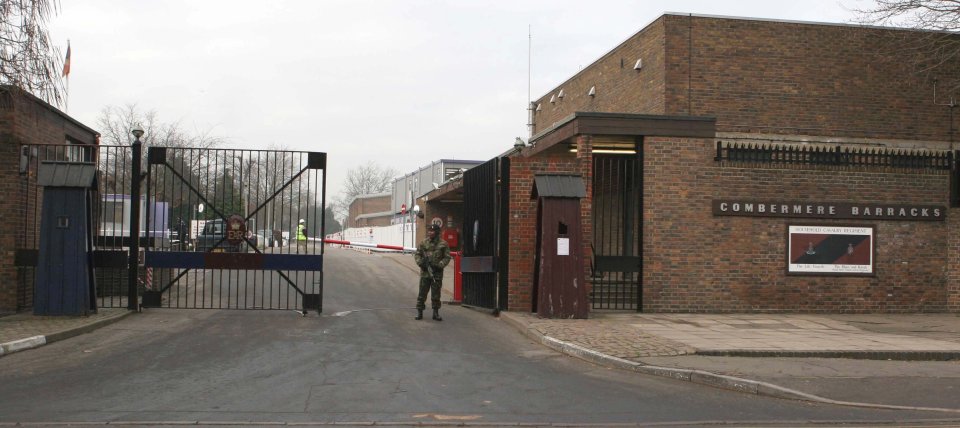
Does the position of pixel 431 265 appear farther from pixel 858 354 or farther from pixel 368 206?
pixel 368 206

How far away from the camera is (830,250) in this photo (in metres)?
15.2

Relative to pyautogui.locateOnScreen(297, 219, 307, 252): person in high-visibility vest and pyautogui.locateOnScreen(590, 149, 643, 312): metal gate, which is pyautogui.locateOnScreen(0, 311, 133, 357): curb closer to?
pyautogui.locateOnScreen(297, 219, 307, 252): person in high-visibility vest

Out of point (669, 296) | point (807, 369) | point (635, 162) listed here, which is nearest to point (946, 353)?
point (807, 369)

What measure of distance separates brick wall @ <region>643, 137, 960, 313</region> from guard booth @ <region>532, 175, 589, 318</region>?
6.32 ft

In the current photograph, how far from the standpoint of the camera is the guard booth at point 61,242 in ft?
41.8

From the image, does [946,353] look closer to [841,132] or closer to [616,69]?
[841,132]

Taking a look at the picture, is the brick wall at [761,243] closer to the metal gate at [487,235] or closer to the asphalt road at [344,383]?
the metal gate at [487,235]

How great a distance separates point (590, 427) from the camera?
6.64m

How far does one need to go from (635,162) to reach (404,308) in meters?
5.34

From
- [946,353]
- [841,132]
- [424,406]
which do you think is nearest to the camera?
[424,406]

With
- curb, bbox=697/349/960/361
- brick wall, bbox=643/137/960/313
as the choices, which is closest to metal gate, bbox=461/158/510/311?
brick wall, bbox=643/137/960/313

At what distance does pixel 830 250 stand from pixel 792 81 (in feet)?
19.8

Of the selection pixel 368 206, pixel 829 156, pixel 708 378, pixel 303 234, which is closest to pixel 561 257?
pixel 708 378

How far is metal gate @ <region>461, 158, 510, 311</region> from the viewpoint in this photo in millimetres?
14328
